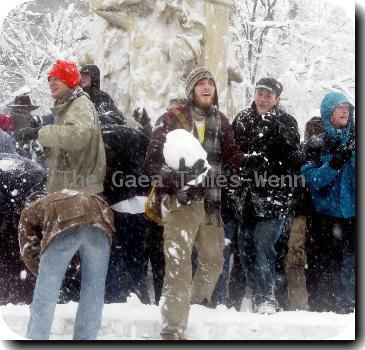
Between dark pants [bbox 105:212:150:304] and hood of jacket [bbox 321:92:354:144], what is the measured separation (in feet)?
4.73

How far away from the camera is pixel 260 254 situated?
4.31 metres

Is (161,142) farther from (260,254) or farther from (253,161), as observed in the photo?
(260,254)

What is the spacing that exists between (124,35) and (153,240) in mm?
2601

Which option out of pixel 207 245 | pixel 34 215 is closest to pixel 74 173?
pixel 34 215

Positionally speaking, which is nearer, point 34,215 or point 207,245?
point 34,215

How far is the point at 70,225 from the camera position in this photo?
11.4 feet

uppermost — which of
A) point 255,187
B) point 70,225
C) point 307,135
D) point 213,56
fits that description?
point 213,56

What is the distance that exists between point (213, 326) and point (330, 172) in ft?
4.35

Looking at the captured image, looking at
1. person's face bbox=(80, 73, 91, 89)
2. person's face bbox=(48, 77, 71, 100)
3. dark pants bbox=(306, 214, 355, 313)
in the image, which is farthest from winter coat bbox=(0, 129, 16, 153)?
dark pants bbox=(306, 214, 355, 313)

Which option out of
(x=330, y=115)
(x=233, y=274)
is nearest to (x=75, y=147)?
(x=233, y=274)

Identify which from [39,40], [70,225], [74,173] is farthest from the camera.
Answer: [39,40]

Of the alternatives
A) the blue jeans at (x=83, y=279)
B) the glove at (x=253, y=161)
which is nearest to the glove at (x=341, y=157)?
the glove at (x=253, y=161)

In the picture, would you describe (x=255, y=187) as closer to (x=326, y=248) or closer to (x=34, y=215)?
(x=326, y=248)

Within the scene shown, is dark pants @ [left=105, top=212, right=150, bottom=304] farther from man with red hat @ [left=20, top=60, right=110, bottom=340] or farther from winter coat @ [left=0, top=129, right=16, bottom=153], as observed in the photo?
winter coat @ [left=0, top=129, right=16, bottom=153]
